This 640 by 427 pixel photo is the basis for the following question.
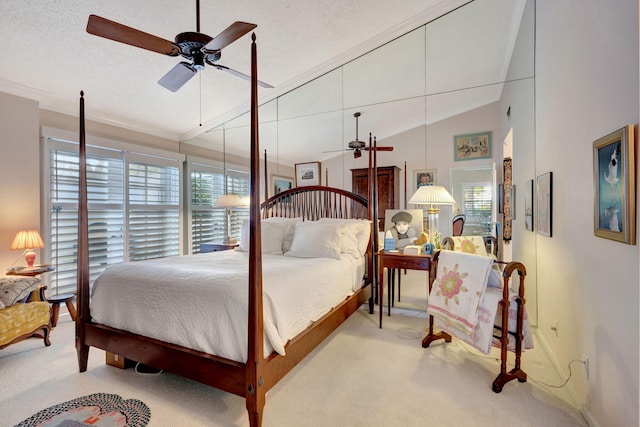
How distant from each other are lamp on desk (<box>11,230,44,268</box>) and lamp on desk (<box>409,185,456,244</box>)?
12.6 feet

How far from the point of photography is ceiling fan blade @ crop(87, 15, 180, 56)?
61.5 inches

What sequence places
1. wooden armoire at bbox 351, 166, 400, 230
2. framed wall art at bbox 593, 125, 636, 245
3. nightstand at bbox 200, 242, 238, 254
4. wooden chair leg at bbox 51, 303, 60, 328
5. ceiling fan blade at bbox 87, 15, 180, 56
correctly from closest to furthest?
1. framed wall art at bbox 593, 125, 636, 245
2. ceiling fan blade at bbox 87, 15, 180, 56
3. wooden chair leg at bbox 51, 303, 60, 328
4. wooden armoire at bbox 351, 166, 400, 230
5. nightstand at bbox 200, 242, 238, 254

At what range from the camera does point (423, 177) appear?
10.7ft

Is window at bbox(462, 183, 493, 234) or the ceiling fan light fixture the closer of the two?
the ceiling fan light fixture

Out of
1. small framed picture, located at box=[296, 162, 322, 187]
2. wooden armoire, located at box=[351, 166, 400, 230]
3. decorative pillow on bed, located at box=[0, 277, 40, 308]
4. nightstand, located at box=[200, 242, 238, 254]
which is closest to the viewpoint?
decorative pillow on bed, located at box=[0, 277, 40, 308]

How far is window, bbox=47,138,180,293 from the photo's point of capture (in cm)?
342

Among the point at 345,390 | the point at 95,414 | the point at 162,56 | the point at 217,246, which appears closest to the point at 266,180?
the point at 217,246

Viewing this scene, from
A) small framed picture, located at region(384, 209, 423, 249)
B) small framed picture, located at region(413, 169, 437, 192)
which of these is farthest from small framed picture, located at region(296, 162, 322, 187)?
small framed picture, located at region(413, 169, 437, 192)

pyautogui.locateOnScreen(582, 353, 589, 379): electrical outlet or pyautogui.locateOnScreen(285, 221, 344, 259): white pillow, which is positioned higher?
pyautogui.locateOnScreen(285, 221, 344, 259): white pillow

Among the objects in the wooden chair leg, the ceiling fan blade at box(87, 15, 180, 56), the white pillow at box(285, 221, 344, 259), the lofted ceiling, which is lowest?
the wooden chair leg

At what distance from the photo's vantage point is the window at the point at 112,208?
3420 millimetres

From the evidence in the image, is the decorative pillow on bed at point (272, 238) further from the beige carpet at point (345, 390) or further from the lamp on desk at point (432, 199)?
the lamp on desk at point (432, 199)

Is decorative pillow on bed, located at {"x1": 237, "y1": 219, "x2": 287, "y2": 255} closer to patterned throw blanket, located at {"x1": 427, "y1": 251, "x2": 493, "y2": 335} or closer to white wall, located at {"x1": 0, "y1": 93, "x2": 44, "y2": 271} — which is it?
patterned throw blanket, located at {"x1": 427, "y1": 251, "x2": 493, "y2": 335}

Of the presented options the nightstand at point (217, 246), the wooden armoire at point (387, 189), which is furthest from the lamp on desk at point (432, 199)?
the nightstand at point (217, 246)
